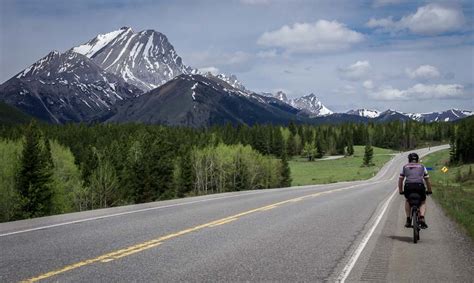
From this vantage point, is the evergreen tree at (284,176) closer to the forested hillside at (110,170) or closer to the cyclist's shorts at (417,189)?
the forested hillside at (110,170)

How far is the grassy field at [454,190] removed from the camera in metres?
19.9

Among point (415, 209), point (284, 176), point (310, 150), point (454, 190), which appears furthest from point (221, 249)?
point (310, 150)

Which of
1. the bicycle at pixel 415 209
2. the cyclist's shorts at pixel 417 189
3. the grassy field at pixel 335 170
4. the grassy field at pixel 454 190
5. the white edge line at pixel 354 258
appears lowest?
the grassy field at pixel 335 170

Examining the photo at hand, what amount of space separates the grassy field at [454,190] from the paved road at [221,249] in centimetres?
386

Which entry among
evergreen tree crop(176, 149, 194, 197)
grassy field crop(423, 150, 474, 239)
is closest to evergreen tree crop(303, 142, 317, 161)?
grassy field crop(423, 150, 474, 239)

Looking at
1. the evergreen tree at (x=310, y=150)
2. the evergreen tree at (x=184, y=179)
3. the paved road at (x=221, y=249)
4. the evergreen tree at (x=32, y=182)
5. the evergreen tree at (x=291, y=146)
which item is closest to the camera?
the paved road at (x=221, y=249)

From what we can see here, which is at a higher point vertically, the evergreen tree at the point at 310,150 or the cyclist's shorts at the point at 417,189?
the cyclist's shorts at the point at 417,189

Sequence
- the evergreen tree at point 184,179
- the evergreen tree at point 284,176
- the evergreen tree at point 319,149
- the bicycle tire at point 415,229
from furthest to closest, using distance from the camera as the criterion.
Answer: the evergreen tree at point 319,149 < the evergreen tree at point 284,176 < the evergreen tree at point 184,179 < the bicycle tire at point 415,229

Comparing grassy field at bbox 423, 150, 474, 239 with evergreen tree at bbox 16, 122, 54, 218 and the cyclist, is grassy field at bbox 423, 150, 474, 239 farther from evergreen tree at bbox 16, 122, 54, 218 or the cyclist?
evergreen tree at bbox 16, 122, 54, 218

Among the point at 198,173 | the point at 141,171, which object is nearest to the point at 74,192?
the point at 141,171

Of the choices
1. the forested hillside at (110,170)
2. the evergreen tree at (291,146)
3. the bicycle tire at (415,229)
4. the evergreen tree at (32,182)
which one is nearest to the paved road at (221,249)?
the bicycle tire at (415,229)

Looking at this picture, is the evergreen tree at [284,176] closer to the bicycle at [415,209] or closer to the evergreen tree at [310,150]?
the evergreen tree at [310,150]

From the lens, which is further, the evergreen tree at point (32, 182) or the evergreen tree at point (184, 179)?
the evergreen tree at point (184, 179)

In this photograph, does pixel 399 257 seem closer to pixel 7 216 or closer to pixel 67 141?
pixel 7 216
